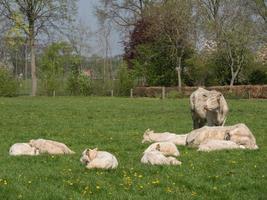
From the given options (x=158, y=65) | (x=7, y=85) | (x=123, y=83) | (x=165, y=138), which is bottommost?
(x=165, y=138)

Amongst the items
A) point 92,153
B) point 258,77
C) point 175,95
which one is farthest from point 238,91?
point 92,153

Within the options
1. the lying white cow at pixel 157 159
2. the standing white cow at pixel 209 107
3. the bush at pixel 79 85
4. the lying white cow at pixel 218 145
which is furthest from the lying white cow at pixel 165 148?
the bush at pixel 79 85

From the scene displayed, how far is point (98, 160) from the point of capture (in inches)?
468

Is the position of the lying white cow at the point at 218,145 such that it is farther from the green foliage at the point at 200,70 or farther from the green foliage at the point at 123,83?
the green foliage at the point at 123,83

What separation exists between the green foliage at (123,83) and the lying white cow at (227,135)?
47.9 m

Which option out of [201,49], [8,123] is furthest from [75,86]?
[8,123]

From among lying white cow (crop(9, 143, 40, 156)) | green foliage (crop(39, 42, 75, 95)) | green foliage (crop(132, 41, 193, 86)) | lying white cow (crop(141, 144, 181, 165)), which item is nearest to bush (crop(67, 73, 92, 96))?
green foliage (crop(39, 42, 75, 95))

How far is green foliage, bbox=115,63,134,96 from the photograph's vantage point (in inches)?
2502

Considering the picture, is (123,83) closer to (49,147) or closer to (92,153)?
(49,147)

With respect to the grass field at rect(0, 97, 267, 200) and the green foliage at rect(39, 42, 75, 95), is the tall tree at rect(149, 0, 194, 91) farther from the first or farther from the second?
the grass field at rect(0, 97, 267, 200)

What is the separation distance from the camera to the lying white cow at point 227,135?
589 inches

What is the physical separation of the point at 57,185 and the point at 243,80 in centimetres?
5222

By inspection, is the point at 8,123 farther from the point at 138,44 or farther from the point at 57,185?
the point at 138,44

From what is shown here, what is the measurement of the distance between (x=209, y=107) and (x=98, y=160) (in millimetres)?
5788
